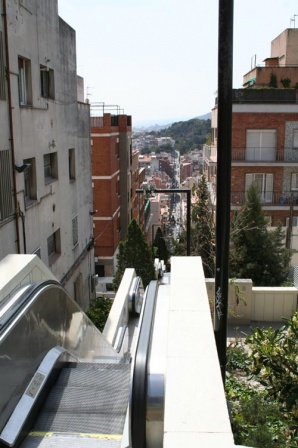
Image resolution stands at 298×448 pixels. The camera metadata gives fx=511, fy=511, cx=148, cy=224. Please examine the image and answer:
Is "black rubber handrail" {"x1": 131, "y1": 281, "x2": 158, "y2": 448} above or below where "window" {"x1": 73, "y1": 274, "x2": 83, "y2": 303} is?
above

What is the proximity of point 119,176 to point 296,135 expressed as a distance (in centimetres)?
1383

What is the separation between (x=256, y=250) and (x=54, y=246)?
8.14 m

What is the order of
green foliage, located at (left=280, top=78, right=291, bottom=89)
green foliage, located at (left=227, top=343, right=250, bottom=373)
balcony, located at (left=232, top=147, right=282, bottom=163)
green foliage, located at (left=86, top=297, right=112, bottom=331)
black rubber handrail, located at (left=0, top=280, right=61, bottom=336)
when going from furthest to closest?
green foliage, located at (left=280, top=78, right=291, bottom=89), balcony, located at (left=232, top=147, right=282, bottom=163), green foliage, located at (left=86, top=297, right=112, bottom=331), green foliage, located at (left=227, top=343, right=250, bottom=373), black rubber handrail, located at (left=0, top=280, right=61, bottom=336)

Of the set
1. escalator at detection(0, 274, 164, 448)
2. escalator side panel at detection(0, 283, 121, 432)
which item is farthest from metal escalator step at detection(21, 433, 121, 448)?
escalator side panel at detection(0, 283, 121, 432)

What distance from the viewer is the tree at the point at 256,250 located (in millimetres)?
19203

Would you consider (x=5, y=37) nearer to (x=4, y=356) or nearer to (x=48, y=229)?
(x=48, y=229)

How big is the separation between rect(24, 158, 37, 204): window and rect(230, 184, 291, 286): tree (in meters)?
8.29

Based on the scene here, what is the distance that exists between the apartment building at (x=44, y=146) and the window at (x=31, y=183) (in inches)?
1.0

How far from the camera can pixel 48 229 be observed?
14.5 m

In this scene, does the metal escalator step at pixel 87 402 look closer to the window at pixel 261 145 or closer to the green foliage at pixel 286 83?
the window at pixel 261 145

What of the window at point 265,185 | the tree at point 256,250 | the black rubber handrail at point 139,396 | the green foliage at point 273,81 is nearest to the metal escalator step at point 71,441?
the black rubber handrail at point 139,396

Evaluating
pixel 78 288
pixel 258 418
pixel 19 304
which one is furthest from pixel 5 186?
pixel 78 288

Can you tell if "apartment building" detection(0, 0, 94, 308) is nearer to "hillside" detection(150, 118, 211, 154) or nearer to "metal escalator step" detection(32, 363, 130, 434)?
"metal escalator step" detection(32, 363, 130, 434)

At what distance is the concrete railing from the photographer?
11297 mm
